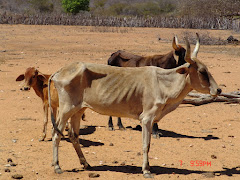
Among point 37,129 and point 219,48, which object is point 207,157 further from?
point 219,48

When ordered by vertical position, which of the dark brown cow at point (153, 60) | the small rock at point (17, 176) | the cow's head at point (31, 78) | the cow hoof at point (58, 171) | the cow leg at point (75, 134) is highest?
the dark brown cow at point (153, 60)

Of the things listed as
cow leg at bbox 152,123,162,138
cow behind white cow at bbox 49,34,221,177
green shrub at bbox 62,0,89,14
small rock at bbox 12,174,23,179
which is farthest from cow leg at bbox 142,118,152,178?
green shrub at bbox 62,0,89,14

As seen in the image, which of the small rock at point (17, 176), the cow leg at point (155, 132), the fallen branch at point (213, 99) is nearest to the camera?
the small rock at point (17, 176)

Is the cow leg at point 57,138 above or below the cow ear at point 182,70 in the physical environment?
below

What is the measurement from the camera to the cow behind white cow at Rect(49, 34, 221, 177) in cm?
638

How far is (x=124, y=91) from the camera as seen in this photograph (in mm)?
6453

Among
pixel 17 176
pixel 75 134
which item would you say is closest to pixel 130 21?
pixel 75 134

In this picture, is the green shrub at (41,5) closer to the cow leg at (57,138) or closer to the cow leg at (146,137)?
the cow leg at (57,138)

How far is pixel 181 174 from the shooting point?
6.60 metres

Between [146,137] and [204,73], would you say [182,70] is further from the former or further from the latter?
[146,137]

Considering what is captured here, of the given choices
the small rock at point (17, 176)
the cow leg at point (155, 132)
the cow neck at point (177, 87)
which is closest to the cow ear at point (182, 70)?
the cow neck at point (177, 87)

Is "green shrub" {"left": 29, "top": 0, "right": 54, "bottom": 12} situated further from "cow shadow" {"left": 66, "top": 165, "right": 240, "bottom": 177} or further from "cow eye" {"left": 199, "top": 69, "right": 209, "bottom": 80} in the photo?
"cow eye" {"left": 199, "top": 69, "right": 209, "bottom": 80}

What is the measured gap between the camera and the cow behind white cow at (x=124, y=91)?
6.38 meters

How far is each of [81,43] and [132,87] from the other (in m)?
19.7
